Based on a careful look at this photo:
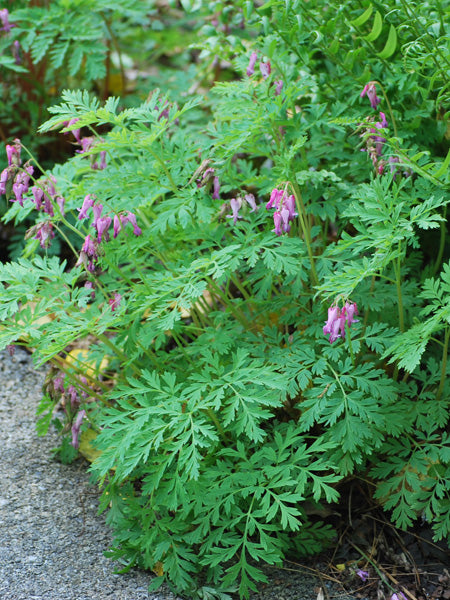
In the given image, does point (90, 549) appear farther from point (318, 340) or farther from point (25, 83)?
point (25, 83)

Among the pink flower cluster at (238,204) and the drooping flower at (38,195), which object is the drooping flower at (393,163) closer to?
the pink flower cluster at (238,204)

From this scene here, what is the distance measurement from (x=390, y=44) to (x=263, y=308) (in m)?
1.19

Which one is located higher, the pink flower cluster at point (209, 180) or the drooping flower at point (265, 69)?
the drooping flower at point (265, 69)

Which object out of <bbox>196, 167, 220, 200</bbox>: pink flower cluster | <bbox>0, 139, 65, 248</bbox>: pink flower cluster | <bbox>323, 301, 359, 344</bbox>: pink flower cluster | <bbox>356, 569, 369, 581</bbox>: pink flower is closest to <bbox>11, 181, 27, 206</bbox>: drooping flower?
<bbox>0, 139, 65, 248</bbox>: pink flower cluster

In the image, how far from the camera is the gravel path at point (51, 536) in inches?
97.1

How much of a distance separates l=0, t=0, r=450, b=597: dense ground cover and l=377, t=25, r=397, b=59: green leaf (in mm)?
10

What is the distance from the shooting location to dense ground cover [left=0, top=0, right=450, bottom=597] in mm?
2400

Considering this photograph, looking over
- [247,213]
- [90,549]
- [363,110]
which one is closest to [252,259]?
[247,213]

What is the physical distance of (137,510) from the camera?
2561mm

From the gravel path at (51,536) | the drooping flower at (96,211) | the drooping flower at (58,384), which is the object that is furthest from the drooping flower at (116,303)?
the gravel path at (51,536)

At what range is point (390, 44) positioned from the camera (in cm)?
282

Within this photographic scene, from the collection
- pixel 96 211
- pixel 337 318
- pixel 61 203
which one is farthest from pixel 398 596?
pixel 61 203

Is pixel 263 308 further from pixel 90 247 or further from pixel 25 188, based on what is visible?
pixel 25 188

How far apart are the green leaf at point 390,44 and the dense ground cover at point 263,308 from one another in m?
0.01
